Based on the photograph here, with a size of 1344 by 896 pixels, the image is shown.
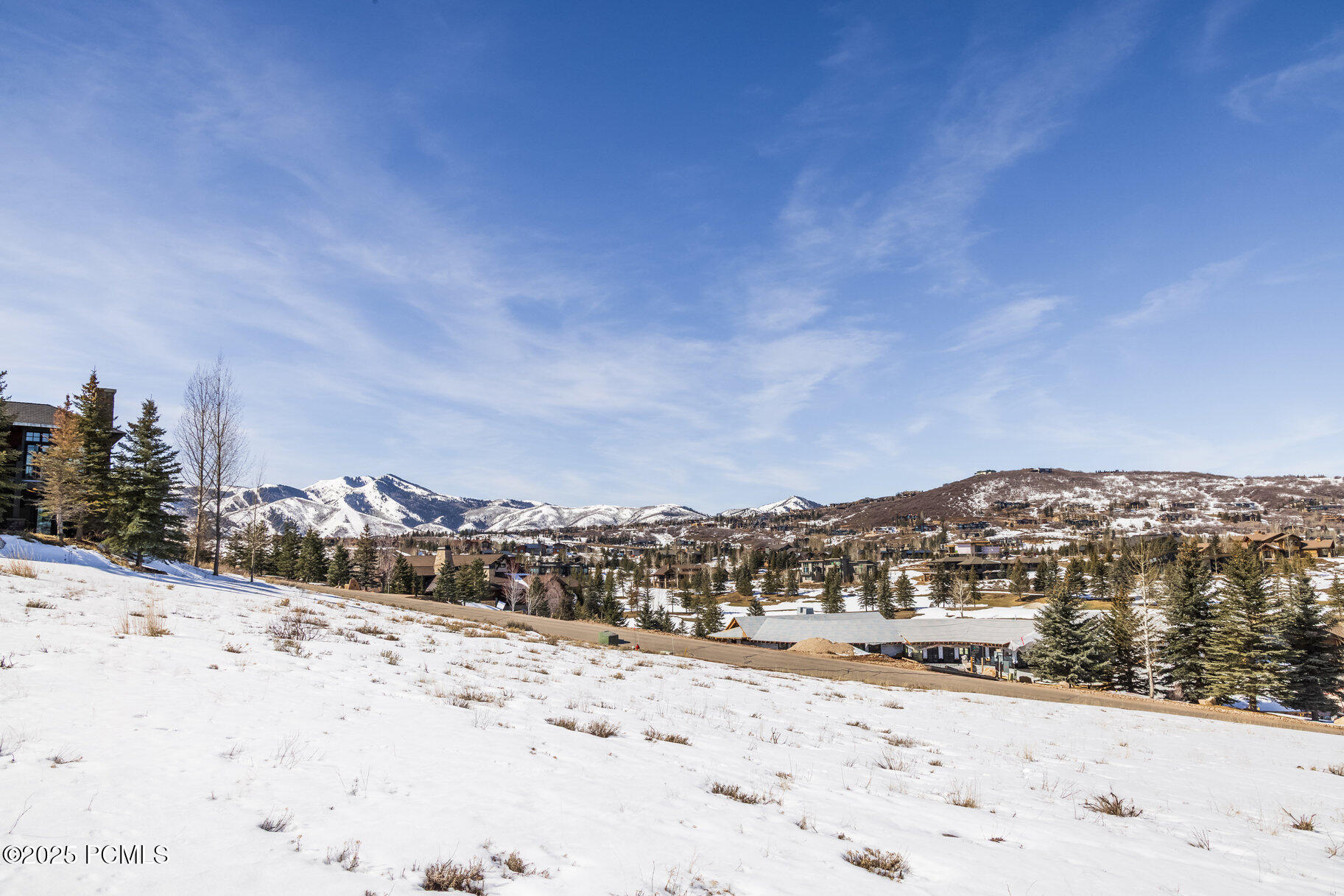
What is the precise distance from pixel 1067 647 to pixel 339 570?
3181 inches

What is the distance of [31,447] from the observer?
171ft

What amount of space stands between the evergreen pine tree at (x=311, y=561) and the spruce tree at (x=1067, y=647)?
7759 centimetres

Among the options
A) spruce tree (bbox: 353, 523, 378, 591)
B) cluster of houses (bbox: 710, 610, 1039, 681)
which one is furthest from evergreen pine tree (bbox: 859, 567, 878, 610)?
spruce tree (bbox: 353, 523, 378, 591)

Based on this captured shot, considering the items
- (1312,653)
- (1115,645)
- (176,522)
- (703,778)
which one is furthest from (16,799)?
(1312,653)

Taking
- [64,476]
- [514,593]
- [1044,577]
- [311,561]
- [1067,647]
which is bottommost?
[1044,577]

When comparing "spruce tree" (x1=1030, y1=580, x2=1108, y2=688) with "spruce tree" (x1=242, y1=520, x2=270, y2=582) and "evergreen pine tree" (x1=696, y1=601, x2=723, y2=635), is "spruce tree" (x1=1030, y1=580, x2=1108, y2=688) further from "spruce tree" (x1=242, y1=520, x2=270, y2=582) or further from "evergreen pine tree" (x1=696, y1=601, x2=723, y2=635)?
"spruce tree" (x1=242, y1=520, x2=270, y2=582)

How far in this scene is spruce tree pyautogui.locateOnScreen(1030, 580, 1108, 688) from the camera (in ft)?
150

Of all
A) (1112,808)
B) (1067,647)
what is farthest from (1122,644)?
(1112,808)

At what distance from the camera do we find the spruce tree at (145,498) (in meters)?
33.1

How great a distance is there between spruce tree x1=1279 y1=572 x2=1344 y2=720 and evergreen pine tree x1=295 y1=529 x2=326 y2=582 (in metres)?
93.4

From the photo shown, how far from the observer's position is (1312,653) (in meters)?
45.6

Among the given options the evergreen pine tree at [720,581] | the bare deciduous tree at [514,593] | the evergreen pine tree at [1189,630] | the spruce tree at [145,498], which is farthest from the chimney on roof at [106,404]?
the evergreen pine tree at [720,581]

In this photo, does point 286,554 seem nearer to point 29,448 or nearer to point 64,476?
point 29,448

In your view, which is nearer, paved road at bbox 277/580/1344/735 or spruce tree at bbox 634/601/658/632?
paved road at bbox 277/580/1344/735
